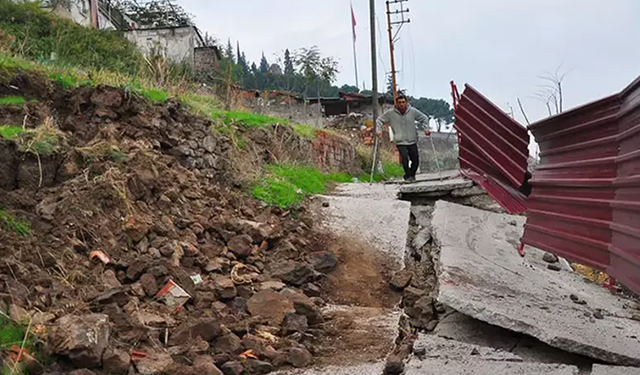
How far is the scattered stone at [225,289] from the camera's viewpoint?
3.45 meters

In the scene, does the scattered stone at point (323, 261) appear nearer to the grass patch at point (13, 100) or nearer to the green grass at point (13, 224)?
the green grass at point (13, 224)

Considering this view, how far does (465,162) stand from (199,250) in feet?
16.4

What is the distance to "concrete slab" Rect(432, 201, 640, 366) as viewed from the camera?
2678mm

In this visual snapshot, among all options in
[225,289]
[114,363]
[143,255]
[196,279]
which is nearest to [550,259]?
→ [225,289]

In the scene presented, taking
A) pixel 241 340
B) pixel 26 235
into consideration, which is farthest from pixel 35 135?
pixel 241 340

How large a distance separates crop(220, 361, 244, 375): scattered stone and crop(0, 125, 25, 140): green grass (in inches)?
95.1

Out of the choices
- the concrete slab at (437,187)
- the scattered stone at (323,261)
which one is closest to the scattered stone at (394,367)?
the scattered stone at (323,261)

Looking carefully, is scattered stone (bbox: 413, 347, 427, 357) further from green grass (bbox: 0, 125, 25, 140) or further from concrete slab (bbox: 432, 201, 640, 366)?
green grass (bbox: 0, 125, 25, 140)

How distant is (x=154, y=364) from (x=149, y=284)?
0.81 m

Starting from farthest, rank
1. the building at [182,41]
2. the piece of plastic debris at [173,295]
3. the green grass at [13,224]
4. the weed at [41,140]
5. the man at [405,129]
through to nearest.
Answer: the building at [182,41], the man at [405,129], the weed at [41,140], the piece of plastic debris at [173,295], the green grass at [13,224]

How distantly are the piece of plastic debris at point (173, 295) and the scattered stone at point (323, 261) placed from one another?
134 cm

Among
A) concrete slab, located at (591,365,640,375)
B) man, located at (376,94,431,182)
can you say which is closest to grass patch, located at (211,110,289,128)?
man, located at (376,94,431,182)

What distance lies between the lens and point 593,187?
2.54 meters

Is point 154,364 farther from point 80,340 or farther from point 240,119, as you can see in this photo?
point 240,119
